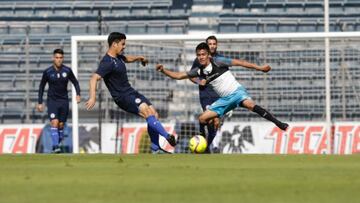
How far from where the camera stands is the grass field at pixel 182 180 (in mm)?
6902

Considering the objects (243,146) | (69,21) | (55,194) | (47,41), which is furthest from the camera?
(69,21)

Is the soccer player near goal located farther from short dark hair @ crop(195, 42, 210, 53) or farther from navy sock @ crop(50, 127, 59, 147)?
navy sock @ crop(50, 127, 59, 147)

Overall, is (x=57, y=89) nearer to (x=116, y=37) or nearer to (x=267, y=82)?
(x=116, y=37)

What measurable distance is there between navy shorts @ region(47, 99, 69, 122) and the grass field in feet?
23.1

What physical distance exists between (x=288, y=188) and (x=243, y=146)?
13.8 meters

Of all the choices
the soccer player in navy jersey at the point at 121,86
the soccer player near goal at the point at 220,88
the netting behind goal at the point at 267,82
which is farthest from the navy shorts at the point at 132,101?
the netting behind goal at the point at 267,82

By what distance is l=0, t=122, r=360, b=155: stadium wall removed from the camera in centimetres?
2091

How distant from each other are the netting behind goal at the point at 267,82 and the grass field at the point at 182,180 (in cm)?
1015

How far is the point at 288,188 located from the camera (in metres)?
7.45

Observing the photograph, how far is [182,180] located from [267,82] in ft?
45.7

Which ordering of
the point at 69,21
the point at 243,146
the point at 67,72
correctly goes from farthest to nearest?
the point at 69,21 → the point at 243,146 → the point at 67,72

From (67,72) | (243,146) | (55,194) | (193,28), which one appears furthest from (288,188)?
(193,28)

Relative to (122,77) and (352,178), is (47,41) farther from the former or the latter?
(352,178)

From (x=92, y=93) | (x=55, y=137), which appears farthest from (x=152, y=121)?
(x=55, y=137)
